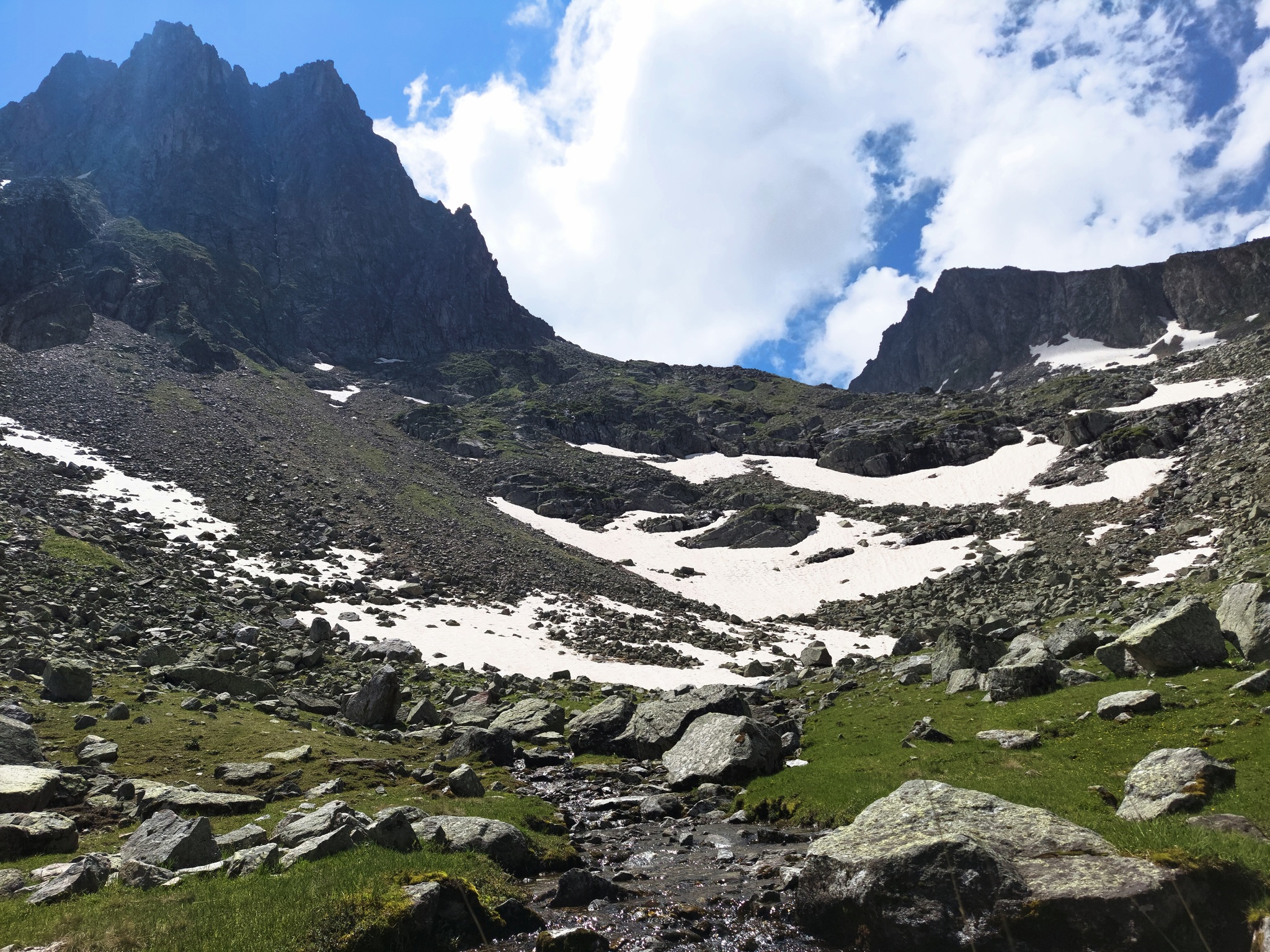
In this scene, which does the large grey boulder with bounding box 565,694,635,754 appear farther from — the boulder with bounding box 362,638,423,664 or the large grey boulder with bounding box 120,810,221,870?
the large grey boulder with bounding box 120,810,221,870

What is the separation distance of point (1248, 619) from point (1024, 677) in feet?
23.8

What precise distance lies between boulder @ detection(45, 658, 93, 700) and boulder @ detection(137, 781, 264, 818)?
927 centimetres

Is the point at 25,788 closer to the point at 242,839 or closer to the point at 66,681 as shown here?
the point at 242,839

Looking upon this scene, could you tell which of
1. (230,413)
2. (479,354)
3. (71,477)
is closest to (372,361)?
(479,354)

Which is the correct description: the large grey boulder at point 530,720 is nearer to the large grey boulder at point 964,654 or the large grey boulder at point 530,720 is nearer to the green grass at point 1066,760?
the green grass at point 1066,760

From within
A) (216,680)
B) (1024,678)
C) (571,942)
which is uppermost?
(1024,678)

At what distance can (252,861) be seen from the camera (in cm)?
1292

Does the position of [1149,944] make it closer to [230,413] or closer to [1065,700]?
[1065,700]

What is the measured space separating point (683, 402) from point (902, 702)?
158 m

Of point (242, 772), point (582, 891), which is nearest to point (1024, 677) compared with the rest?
point (582, 891)

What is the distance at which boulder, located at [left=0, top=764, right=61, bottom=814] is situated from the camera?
1466 centimetres

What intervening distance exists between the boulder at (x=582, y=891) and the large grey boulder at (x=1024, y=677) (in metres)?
18.6

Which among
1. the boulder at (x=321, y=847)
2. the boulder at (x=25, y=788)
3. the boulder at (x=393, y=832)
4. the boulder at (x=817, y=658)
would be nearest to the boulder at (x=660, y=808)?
the boulder at (x=393, y=832)

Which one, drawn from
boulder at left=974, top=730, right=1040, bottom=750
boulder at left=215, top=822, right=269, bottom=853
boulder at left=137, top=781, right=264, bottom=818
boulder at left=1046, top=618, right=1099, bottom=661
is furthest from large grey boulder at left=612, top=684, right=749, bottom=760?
boulder at left=215, top=822, right=269, bottom=853
